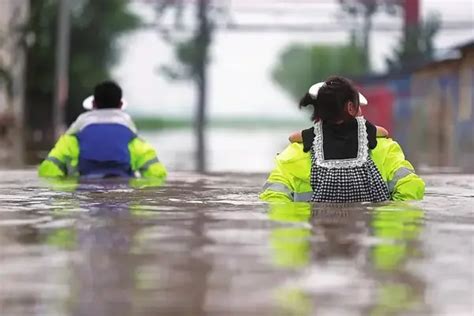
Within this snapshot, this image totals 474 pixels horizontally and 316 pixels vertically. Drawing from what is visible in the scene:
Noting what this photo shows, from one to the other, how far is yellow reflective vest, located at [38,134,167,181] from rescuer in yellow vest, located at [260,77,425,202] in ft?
11.1

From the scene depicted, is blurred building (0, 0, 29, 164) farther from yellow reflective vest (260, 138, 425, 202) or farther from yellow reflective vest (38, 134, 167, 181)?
yellow reflective vest (260, 138, 425, 202)

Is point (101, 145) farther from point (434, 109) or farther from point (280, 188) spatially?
point (434, 109)

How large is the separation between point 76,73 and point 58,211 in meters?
32.6

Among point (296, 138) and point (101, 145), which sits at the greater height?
point (296, 138)

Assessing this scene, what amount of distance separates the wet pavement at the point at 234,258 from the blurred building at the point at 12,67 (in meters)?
25.6

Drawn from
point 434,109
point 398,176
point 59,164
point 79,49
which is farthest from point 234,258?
point 79,49

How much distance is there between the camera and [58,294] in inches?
156

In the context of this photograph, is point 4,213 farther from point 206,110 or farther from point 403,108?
point 206,110

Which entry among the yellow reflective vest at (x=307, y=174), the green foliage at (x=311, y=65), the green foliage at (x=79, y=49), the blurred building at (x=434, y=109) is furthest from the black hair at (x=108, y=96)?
the green foliage at (x=79, y=49)

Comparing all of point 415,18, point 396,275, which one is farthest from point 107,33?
point 396,275

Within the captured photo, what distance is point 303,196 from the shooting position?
→ 23.7 feet

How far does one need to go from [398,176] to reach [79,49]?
33.3 meters

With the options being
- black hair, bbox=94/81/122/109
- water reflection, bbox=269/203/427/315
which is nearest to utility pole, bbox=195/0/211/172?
black hair, bbox=94/81/122/109

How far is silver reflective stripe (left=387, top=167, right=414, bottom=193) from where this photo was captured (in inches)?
284
